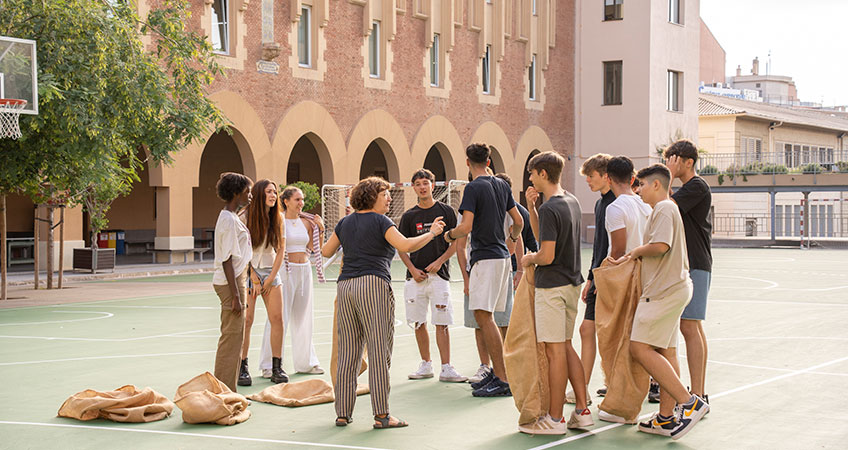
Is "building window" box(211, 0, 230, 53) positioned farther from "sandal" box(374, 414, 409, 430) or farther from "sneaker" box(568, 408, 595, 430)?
"sneaker" box(568, 408, 595, 430)

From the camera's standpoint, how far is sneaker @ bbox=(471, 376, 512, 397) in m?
8.70

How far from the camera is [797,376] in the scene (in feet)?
31.3

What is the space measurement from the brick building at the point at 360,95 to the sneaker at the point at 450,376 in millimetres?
18404

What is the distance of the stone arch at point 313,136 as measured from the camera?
1153 inches

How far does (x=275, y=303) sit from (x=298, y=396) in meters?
1.36

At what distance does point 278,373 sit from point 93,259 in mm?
16169

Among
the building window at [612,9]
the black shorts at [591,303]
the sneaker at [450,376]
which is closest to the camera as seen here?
the black shorts at [591,303]

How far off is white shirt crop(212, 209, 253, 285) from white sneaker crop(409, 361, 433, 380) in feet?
7.25

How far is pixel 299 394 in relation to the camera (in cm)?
852

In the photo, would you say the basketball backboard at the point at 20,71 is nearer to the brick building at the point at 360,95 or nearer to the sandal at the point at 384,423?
the sandal at the point at 384,423

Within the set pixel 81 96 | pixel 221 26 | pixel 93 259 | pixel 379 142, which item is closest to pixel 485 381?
pixel 81 96

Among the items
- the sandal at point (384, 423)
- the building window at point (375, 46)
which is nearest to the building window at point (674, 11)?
the building window at point (375, 46)

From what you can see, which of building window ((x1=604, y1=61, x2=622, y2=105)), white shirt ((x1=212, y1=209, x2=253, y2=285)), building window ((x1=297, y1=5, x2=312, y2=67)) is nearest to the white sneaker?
white shirt ((x1=212, y1=209, x2=253, y2=285))

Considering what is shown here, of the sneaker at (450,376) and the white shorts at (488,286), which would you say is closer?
the white shorts at (488,286)
